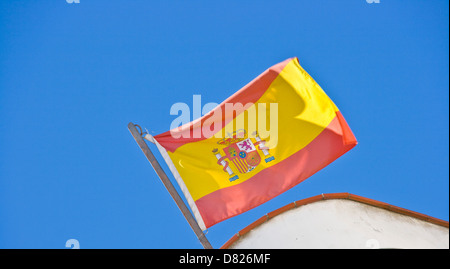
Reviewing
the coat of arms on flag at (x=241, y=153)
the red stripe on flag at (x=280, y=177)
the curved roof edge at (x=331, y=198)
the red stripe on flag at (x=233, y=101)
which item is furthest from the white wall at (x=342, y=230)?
the red stripe on flag at (x=233, y=101)

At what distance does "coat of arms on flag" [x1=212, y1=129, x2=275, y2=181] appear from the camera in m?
6.56

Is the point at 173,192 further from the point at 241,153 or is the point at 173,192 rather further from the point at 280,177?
the point at 280,177

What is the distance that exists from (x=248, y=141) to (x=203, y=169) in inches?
39.5

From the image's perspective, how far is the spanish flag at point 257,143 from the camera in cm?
624

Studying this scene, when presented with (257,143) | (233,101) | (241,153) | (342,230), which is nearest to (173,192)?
(241,153)

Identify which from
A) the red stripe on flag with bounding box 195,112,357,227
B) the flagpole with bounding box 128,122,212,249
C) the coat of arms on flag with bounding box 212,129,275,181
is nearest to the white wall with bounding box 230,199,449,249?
the red stripe on flag with bounding box 195,112,357,227

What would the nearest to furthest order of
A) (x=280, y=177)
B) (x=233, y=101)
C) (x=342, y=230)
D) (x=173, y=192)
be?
(x=342, y=230), (x=173, y=192), (x=280, y=177), (x=233, y=101)

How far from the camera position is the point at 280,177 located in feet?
21.2

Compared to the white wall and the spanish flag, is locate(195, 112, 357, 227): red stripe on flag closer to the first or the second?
the spanish flag

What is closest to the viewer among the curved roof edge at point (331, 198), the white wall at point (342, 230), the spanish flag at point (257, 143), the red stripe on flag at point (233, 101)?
Answer: the white wall at point (342, 230)

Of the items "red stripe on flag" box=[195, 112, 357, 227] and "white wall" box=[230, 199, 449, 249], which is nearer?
"white wall" box=[230, 199, 449, 249]

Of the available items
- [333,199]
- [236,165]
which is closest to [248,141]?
[236,165]

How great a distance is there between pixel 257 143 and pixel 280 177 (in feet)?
2.50

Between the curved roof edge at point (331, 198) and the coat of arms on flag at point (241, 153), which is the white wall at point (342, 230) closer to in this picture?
the curved roof edge at point (331, 198)
